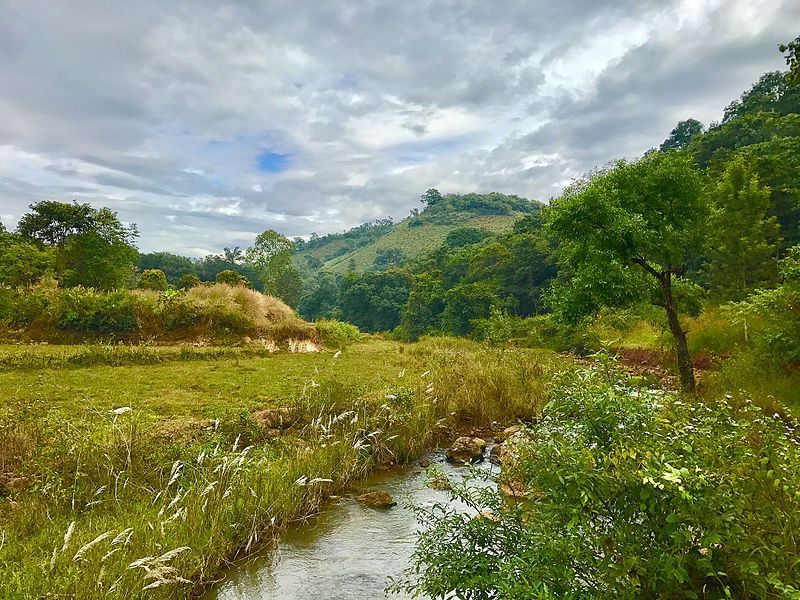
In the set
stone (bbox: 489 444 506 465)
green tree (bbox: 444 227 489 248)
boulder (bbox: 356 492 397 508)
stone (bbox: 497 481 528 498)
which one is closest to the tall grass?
stone (bbox: 489 444 506 465)

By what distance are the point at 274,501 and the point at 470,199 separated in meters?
137

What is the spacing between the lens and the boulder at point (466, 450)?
9.37 m

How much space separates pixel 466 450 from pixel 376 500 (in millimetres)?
2855

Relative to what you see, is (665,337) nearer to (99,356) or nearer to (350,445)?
(350,445)

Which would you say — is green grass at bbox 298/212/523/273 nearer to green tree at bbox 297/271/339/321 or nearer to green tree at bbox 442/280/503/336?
green tree at bbox 297/271/339/321

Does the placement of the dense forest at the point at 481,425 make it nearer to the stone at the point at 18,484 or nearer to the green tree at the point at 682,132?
the stone at the point at 18,484

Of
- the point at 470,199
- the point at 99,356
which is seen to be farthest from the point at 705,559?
the point at 470,199

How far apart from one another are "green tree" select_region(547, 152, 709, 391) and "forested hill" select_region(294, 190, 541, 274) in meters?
89.8

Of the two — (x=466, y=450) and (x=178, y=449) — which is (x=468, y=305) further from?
(x=178, y=449)

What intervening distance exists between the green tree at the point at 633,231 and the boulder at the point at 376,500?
25.1ft

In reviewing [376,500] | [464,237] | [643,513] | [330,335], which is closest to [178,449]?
[376,500]

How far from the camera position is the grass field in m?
4.49

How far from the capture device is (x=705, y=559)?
8.98 feet

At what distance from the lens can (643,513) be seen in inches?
122
